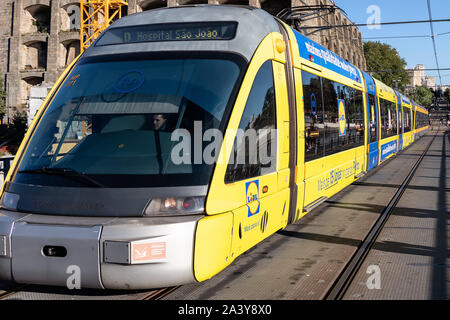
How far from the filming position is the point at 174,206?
3809 mm

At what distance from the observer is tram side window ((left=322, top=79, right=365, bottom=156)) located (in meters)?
7.91

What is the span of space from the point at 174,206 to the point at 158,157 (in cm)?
50

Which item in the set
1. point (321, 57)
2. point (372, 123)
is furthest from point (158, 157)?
point (372, 123)

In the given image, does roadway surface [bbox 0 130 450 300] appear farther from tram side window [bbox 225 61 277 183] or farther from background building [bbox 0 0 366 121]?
background building [bbox 0 0 366 121]

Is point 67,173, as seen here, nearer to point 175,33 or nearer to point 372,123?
point 175,33

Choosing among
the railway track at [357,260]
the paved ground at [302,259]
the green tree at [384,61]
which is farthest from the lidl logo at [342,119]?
the green tree at [384,61]

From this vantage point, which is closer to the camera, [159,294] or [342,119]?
[159,294]

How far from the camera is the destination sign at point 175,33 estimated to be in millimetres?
4719

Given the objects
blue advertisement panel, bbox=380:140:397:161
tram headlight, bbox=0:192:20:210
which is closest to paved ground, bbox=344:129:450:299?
tram headlight, bbox=0:192:20:210

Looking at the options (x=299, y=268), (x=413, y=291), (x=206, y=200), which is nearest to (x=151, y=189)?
(x=206, y=200)

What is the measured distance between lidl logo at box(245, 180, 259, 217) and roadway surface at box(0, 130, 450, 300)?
73 centimetres

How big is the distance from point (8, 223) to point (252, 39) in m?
2.91

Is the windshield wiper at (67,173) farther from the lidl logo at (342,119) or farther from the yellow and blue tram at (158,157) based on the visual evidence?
the lidl logo at (342,119)

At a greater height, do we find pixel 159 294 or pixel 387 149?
pixel 387 149
